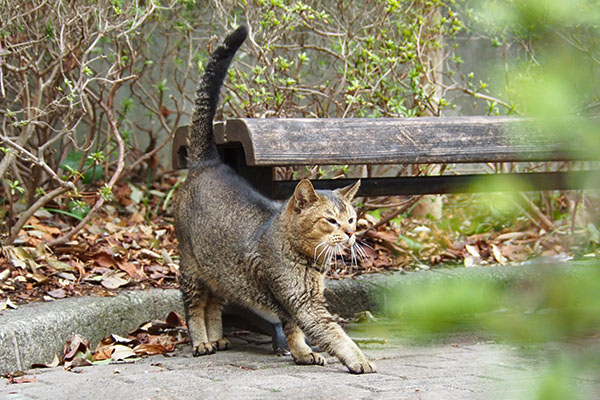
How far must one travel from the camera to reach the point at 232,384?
9.45ft

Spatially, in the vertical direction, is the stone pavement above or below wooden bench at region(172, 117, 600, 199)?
below

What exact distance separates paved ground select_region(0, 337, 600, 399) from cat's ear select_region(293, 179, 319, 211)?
2.26ft

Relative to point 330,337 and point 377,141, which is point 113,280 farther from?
point 377,141

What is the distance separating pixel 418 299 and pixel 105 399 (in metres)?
2.27

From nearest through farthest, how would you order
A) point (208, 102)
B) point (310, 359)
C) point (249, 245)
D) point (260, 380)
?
point (260, 380)
point (310, 359)
point (249, 245)
point (208, 102)

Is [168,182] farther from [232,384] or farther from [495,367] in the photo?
[495,367]

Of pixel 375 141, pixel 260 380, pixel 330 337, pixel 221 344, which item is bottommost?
pixel 221 344

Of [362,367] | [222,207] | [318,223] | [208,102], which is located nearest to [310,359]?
[362,367]

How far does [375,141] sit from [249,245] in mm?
839

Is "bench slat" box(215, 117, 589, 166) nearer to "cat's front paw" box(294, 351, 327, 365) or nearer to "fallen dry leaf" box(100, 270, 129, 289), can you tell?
Result: "cat's front paw" box(294, 351, 327, 365)

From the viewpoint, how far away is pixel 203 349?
3734 mm

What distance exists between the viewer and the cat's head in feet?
11.3

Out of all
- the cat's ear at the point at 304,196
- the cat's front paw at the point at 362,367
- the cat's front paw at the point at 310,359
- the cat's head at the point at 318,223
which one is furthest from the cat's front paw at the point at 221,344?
the cat's front paw at the point at 362,367

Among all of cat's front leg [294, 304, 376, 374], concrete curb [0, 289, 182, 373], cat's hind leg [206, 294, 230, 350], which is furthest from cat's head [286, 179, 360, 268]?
concrete curb [0, 289, 182, 373]
